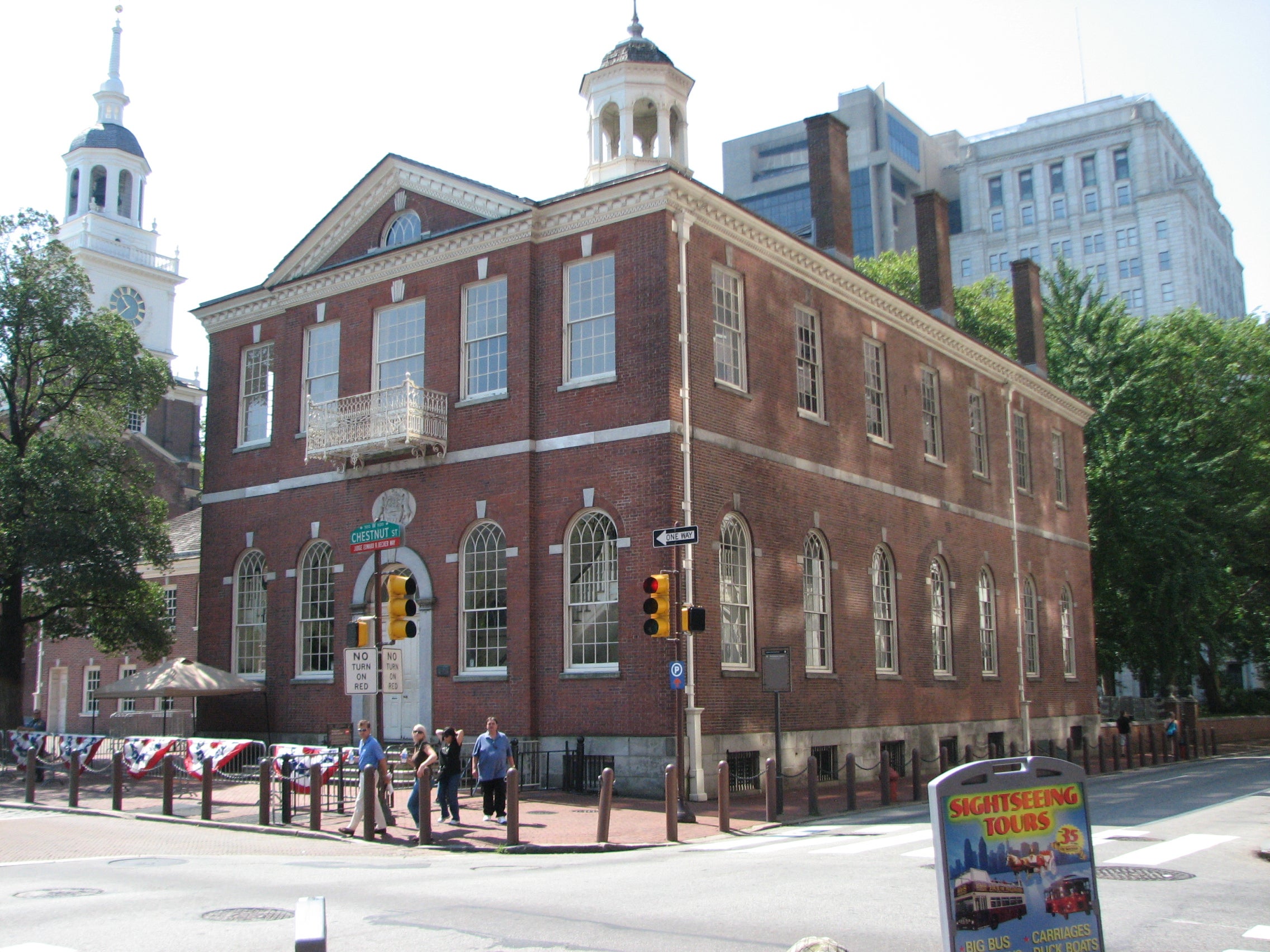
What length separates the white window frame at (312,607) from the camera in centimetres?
2667

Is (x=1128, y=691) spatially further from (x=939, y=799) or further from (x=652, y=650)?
(x=939, y=799)

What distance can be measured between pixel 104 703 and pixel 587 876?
3681cm

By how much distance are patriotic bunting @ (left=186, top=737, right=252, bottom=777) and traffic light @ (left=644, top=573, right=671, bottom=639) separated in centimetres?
915

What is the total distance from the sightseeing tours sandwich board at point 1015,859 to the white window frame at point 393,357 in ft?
69.9

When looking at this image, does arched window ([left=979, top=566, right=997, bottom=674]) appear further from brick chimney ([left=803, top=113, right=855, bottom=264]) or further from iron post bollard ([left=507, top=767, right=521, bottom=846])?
iron post bollard ([left=507, top=767, right=521, bottom=846])

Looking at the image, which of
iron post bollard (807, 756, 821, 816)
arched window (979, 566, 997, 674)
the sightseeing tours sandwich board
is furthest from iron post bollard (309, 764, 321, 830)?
arched window (979, 566, 997, 674)

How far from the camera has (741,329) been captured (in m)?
24.7

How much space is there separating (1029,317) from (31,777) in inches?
1301

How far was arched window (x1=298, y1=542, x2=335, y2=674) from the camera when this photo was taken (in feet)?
87.6

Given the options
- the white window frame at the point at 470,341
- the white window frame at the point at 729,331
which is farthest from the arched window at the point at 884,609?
the white window frame at the point at 470,341

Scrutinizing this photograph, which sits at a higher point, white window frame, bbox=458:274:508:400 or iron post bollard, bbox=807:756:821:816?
white window frame, bbox=458:274:508:400

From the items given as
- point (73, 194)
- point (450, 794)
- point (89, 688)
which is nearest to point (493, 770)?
point (450, 794)

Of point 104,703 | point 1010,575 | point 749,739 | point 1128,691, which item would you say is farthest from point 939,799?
point 1128,691

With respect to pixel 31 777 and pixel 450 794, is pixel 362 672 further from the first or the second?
pixel 31 777
